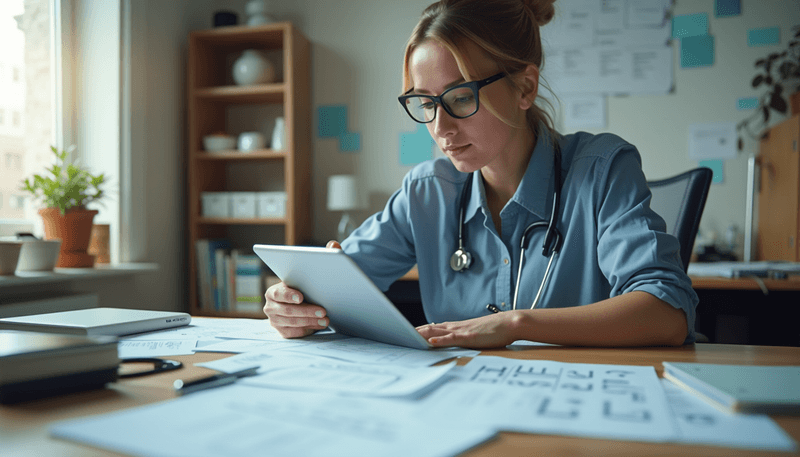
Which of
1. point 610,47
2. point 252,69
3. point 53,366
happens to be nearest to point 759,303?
point 610,47

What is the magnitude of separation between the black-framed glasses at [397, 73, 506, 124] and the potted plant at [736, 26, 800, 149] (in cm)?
201

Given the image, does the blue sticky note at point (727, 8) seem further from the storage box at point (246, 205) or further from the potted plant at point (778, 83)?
the storage box at point (246, 205)

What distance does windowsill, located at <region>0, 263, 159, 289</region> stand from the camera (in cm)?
176

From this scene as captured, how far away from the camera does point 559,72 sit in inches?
111

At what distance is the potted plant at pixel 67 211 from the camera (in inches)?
79.0

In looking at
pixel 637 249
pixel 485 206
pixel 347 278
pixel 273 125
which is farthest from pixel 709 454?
pixel 273 125

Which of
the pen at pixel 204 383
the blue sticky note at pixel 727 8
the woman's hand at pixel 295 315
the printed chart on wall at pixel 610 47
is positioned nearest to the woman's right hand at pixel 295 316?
the woman's hand at pixel 295 315

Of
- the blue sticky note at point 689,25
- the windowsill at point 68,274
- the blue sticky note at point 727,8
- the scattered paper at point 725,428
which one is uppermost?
the blue sticky note at point 727,8

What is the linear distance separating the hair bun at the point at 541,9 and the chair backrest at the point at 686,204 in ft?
1.70

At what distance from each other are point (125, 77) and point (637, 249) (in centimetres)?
243

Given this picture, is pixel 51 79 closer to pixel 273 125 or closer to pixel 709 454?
pixel 273 125

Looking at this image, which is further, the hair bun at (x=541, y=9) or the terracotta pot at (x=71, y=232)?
the terracotta pot at (x=71, y=232)

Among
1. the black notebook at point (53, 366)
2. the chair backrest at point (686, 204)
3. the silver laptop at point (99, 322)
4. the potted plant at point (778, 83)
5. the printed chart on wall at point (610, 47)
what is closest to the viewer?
the black notebook at point (53, 366)

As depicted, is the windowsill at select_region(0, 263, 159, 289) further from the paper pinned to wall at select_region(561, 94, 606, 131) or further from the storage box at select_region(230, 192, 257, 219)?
the paper pinned to wall at select_region(561, 94, 606, 131)
